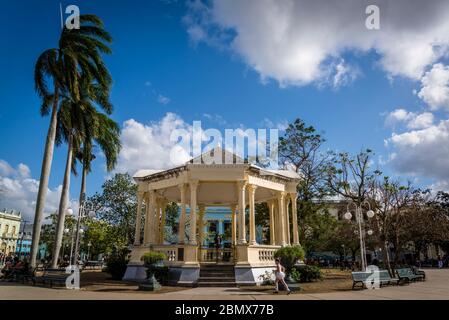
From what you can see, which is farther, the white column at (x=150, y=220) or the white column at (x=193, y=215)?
the white column at (x=150, y=220)

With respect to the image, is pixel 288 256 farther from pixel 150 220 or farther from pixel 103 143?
pixel 103 143

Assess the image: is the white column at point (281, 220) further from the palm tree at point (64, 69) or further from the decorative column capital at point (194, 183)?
the palm tree at point (64, 69)

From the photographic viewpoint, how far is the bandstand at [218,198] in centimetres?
1722

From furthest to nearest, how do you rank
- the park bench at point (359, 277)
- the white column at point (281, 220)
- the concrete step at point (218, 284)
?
the white column at point (281, 220), the concrete step at point (218, 284), the park bench at point (359, 277)

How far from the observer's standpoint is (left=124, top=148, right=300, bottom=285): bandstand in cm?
1722

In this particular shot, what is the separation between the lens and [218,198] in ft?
79.3

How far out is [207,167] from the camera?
59.8ft

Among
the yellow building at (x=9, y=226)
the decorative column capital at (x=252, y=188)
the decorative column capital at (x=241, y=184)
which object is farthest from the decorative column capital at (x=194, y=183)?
the yellow building at (x=9, y=226)

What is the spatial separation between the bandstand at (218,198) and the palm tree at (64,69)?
5.78 meters

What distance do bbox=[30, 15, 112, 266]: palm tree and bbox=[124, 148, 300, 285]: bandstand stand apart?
5782 millimetres

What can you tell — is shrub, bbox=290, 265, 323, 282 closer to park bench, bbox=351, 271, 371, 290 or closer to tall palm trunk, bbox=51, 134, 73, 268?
park bench, bbox=351, 271, 371, 290

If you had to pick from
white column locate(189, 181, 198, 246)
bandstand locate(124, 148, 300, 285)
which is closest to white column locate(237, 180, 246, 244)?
bandstand locate(124, 148, 300, 285)
